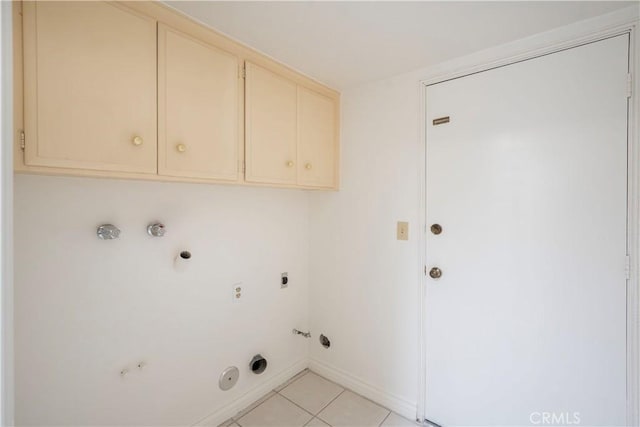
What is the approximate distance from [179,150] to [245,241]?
0.82m

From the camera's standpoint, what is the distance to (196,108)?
1.33m

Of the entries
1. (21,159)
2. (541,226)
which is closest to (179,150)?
(21,159)

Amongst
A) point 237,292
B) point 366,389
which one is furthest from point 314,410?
point 237,292

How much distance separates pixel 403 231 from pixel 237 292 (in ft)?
3.85

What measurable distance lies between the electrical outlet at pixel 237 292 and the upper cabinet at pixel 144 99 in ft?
2.38

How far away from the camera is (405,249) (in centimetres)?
186

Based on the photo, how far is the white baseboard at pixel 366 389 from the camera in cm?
185

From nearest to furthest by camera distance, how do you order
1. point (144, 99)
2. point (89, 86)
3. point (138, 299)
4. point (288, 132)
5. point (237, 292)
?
point (89, 86) < point (144, 99) < point (138, 299) < point (288, 132) < point (237, 292)

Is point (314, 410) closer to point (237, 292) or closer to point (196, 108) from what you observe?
point (237, 292)

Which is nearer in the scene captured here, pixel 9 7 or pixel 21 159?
pixel 9 7

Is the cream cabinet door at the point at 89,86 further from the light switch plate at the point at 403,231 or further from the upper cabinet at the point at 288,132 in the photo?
the light switch plate at the point at 403,231

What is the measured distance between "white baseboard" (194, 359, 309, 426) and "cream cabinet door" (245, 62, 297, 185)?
1461 millimetres

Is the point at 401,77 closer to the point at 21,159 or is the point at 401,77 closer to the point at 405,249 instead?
the point at 405,249

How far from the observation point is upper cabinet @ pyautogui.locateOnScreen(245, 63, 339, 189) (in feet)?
5.17
